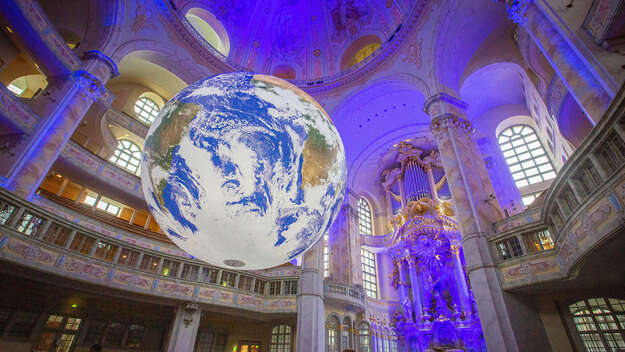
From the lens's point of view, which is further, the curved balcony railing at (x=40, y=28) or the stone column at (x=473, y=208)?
the curved balcony railing at (x=40, y=28)

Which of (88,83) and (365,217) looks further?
(365,217)

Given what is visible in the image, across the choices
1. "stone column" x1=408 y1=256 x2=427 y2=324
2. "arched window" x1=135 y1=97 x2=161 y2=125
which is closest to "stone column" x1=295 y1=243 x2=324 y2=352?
"stone column" x1=408 y1=256 x2=427 y2=324

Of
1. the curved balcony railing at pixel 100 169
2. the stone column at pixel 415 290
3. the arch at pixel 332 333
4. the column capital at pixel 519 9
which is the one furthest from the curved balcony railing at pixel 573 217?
the curved balcony railing at pixel 100 169

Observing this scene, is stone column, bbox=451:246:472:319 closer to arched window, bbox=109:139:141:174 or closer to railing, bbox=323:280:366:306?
railing, bbox=323:280:366:306

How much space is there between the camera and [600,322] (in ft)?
23.8

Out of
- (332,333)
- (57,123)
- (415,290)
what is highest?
(57,123)

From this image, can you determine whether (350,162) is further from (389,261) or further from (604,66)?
(604,66)

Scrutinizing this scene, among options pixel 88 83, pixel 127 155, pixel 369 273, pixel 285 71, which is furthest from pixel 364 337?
pixel 285 71

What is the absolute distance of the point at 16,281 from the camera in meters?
8.71

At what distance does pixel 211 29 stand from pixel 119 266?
15914mm

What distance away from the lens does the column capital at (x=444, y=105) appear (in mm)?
11523

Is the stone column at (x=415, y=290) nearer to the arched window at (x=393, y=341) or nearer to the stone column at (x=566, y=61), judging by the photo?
the arched window at (x=393, y=341)

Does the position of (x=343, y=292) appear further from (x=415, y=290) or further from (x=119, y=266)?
(x=119, y=266)

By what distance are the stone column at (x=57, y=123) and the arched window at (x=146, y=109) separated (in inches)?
223
